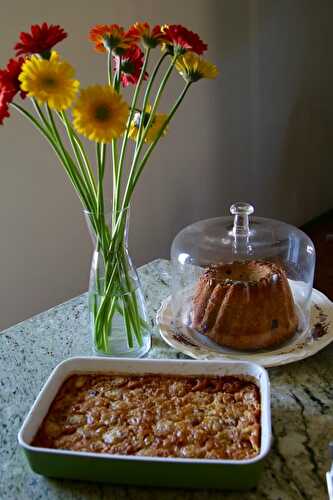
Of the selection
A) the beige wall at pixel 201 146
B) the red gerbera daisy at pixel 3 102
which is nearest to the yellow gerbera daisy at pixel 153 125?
the red gerbera daisy at pixel 3 102

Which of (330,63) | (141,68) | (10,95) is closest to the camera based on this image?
(10,95)

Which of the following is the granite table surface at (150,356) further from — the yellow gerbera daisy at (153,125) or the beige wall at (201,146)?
the beige wall at (201,146)

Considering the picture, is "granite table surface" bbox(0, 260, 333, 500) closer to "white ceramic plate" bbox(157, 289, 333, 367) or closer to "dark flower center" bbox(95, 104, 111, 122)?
"white ceramic plate" bbox(157, 289, 333, 367)

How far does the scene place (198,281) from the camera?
1.13 metres

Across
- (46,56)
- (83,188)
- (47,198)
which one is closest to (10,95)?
(46,56)

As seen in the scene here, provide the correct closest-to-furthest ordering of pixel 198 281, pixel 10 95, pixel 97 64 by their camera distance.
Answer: pixel 10 95 → pixel 198 281 → pixel 97 64

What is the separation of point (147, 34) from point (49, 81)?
7.2 inches

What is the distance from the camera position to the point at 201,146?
2.39 metres

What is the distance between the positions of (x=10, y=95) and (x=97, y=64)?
3.62 feet

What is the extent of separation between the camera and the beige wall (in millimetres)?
1711

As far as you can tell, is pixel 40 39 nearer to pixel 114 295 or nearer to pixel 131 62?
pixel 131 62

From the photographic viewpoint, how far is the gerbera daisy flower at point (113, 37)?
2.70ft

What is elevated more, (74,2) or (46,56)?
(74,2)

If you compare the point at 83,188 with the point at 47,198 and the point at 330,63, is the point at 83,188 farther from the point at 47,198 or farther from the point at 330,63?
the point at 330,63
